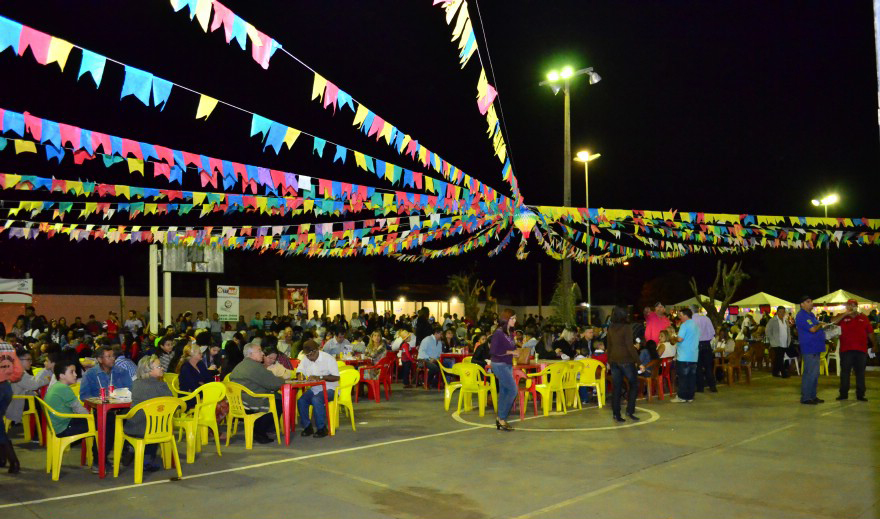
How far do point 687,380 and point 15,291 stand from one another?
654 inches

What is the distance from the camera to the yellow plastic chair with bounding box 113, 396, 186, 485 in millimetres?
6336

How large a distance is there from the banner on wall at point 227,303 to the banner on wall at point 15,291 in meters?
5.00

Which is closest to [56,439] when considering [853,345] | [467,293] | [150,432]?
[150,432]

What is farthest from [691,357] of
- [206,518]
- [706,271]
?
[706,271]

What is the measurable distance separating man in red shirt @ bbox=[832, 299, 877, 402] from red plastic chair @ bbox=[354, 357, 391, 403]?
7145 millimetres

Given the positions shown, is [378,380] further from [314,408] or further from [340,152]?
[340,152]

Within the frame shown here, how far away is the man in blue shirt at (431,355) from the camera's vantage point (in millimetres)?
13711

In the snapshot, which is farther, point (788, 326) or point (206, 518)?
point (788, 326)

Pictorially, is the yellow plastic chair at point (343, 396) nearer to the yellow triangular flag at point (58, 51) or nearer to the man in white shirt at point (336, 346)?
the man in white shirt at point (336, 346)

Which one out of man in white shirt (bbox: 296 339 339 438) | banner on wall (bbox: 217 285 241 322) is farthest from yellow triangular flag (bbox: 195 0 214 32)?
banner on wall (bbox: 217 285 241 322)

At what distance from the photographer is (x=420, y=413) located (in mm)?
10234

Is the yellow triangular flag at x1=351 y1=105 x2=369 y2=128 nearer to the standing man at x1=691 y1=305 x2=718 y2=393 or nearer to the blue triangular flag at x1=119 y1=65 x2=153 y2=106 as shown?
the blue triangular flag at x1=119 y1=65 x2=153 y2=106

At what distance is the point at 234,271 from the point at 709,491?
3249cm

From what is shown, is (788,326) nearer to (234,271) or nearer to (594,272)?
(234,271)
